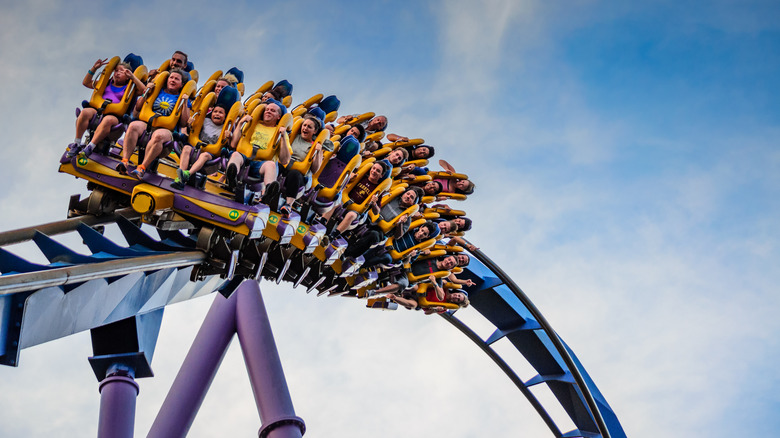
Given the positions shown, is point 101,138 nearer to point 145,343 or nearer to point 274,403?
point 145,343

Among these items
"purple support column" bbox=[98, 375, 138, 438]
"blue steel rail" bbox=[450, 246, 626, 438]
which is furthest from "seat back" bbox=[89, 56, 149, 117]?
"blue steel rail" bbox=[450, 246, 626, 438]

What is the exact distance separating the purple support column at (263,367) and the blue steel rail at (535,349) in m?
3.35

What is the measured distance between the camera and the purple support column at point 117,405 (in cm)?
636

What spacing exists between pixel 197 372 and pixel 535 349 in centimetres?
518

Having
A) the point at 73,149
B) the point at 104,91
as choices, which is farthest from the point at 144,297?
the point at 104,91

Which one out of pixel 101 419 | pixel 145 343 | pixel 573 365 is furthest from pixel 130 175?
pixel 573 365

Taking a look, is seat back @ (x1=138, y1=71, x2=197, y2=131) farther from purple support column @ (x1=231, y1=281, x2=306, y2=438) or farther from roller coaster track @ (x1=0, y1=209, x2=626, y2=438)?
purple support column @ (x1=231, y1=281, x2=306, y2=438)

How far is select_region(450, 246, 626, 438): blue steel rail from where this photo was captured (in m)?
10.7

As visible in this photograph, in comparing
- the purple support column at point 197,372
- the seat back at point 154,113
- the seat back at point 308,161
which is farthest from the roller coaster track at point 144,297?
the seat back at point 308,161

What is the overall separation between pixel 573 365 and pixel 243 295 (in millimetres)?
4746

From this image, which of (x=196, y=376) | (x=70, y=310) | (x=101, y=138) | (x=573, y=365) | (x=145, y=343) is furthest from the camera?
(x=573, y=365)

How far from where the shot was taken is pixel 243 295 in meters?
8.07

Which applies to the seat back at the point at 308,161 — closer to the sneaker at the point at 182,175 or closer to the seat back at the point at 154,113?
the sneaker at the point at 182,175

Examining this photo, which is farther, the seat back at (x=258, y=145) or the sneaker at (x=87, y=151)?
the seat back at (x=258, y=145)
